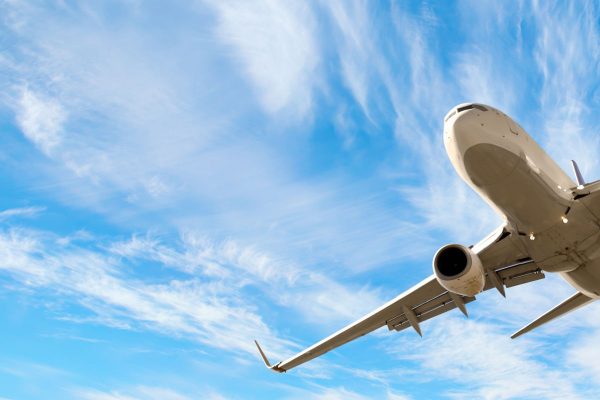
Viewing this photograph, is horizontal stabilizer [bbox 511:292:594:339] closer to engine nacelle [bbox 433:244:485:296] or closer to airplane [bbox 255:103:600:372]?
airplane [bbox 255:103:600:372]

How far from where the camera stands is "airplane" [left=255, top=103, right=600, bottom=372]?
53.9 ft

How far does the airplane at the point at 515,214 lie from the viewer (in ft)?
53.9

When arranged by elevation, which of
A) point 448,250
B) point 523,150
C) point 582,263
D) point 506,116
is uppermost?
point 506,116

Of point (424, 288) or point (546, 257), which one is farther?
point (424, 288)

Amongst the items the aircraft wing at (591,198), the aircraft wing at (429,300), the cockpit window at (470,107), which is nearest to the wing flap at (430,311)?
the aircraft wing at (429,300)

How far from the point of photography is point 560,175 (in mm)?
18531

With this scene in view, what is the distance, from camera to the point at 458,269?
1855 centimetres

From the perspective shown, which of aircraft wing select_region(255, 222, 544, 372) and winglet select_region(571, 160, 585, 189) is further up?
winglet select_region(571, 160, 585, 189)

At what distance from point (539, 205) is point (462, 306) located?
7.39m

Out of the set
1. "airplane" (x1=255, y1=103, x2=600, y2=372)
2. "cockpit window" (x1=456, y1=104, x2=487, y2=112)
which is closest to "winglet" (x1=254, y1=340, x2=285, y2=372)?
"airplane" (x1=255, y1=103, x2=600, y2=372)

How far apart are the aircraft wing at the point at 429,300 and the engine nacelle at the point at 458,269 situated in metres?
2.11

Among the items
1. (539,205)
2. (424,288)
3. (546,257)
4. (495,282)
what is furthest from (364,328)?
(539,205)

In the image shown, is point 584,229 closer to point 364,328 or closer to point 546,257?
point 546,257

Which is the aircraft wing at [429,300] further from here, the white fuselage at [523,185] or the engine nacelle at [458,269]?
the engine nacelle at [458,269]
